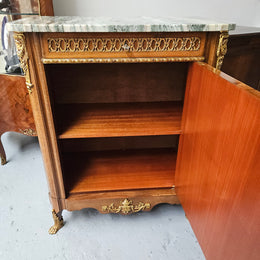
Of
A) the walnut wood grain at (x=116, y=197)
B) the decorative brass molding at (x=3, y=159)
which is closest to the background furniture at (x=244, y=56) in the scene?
the walnut wood grain at (x=116, y=197)

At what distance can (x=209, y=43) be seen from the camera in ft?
2.34

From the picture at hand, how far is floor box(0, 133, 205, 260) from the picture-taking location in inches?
35.8

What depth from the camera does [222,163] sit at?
54cm

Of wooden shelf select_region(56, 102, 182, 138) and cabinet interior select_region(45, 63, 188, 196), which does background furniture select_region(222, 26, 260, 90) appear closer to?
cabinet interior select_region(45, 63, 188, 196)

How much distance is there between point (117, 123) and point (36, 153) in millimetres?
859

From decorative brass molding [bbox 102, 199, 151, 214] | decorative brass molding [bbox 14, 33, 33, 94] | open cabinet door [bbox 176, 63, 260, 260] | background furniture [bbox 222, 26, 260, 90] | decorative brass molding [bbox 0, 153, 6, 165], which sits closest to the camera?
open cabinet door [bbox 176, 63, 260, 260]

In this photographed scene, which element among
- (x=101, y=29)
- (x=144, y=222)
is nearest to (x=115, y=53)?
(x=101, y=29)

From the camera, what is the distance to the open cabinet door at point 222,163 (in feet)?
1.41

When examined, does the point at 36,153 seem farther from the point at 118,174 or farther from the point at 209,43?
the point at 209,43

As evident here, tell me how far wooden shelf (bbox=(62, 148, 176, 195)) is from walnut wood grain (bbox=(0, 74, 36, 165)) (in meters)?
0.29

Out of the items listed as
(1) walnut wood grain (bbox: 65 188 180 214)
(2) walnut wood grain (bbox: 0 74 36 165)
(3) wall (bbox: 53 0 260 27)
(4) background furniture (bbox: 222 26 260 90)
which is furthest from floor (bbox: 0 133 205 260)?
(3) wall (bbox: 53 0 260 27)

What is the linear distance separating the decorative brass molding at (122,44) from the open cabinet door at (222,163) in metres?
0.07

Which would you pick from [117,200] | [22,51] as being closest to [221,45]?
Answer: [22,51]

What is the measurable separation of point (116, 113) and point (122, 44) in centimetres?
37
